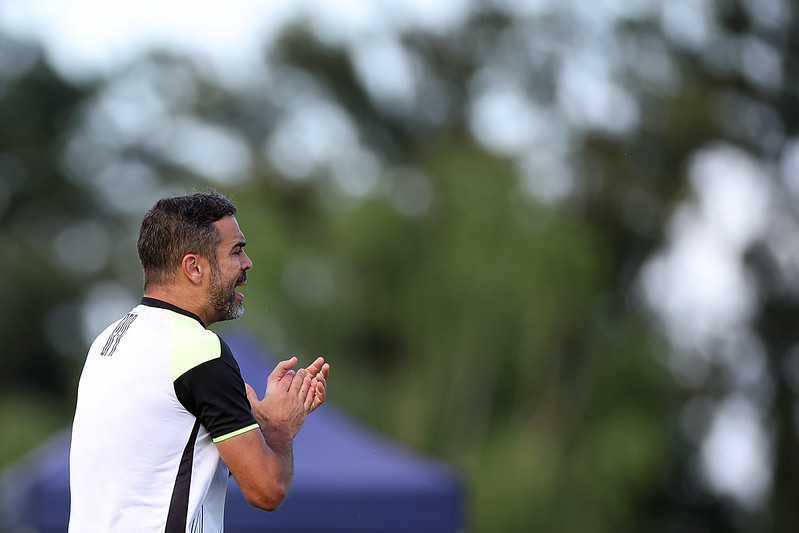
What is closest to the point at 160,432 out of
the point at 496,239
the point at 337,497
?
the point at 337,497

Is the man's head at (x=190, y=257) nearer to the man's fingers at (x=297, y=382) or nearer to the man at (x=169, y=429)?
the man at (x=169, y=429)

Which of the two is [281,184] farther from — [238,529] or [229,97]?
[238,529]

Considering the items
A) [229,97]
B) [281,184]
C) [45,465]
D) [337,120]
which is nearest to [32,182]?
[229,97]

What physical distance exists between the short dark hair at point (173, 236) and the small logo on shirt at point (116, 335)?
9 centimetres

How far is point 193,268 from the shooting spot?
9.36 feet

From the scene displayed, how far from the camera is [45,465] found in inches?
252

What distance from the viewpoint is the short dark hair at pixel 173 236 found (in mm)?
2848

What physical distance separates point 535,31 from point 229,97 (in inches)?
233

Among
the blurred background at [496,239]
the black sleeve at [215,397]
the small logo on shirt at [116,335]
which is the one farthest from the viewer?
the blurred background at [496,239]

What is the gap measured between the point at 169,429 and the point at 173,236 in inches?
18.4

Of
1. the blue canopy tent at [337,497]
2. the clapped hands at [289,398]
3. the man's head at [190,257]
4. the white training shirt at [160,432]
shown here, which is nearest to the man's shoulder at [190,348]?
the white training shirt at [160,432]

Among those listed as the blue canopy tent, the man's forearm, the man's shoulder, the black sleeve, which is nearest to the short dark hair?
the man's shoulder

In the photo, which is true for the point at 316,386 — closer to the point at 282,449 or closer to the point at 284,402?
the point at 284,402

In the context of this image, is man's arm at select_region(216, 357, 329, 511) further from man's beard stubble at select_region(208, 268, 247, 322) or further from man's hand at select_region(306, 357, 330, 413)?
man's beard stubble at select_region(208, 268, 247, 322)
